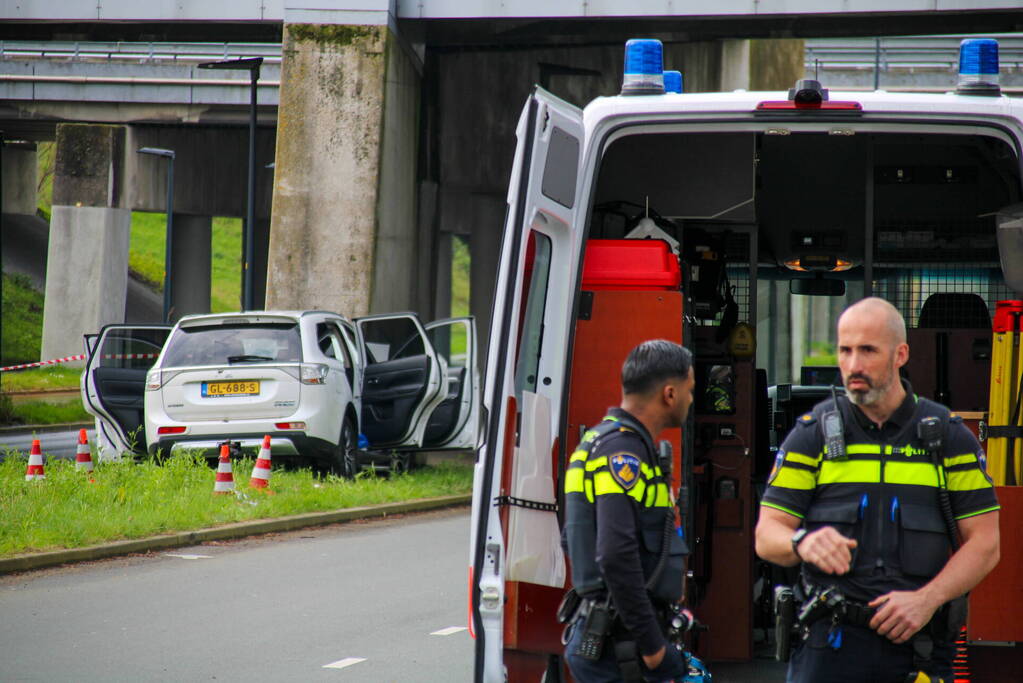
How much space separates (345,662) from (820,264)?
3.85 m

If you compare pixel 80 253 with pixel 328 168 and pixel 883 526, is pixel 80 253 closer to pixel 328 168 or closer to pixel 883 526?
pixel 328 168

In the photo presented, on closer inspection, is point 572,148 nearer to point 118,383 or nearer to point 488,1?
point 118,383

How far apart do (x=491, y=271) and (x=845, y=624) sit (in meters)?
38.5

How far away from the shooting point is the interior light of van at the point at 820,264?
880cm

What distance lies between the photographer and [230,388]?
13867 millimetres

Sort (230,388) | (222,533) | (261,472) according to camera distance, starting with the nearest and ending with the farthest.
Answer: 1. (222,533)
2. (261,472)
3. (230,388)

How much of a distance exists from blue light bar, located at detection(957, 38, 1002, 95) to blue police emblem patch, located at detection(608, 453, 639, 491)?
204cm

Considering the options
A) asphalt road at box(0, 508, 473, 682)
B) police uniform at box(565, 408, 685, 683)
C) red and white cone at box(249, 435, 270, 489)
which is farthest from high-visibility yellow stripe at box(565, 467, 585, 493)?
red and white cone at box(249, 435, 270, 489)

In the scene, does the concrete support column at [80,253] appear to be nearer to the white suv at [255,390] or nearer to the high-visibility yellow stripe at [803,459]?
the white suv at [255,390]

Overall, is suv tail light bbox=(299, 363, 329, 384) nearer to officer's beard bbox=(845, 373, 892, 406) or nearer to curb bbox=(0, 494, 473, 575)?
curb bbox=(0, 494, 473, 575)

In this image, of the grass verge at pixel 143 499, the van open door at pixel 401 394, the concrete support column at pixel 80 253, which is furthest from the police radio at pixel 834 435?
→ the concrete support column at pixel 80 253

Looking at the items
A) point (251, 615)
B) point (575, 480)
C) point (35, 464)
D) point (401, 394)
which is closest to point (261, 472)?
point (35, 464)

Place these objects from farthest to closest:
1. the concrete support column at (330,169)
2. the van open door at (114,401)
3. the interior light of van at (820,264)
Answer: the concrete support column at (330,169) → the van open door at (114,401) → the interior light of van at (820,264)

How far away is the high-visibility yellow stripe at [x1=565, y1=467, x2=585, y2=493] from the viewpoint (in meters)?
3.97
